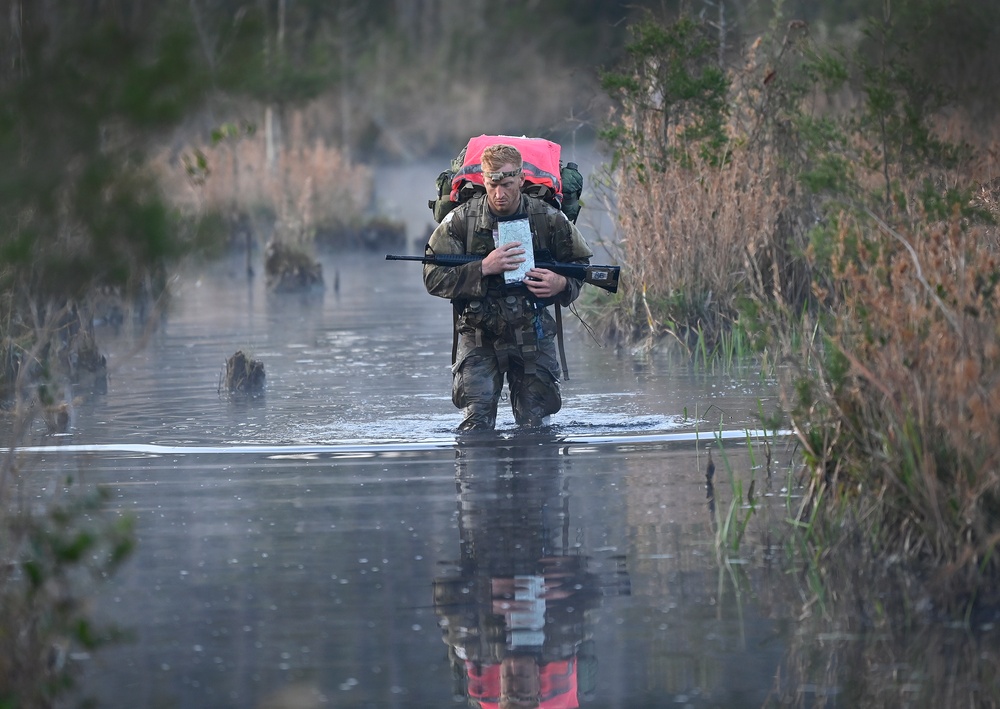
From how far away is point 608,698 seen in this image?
15.8 feet

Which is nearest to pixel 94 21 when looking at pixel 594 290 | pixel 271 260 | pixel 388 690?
pixel 388 690

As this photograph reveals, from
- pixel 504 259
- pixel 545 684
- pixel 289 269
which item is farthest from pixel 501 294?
pixel 289 269

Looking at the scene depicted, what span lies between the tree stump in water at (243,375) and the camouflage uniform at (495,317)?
259cm

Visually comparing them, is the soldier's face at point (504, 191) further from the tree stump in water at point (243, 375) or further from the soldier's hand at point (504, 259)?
the tree stump in water at point (243, 375)

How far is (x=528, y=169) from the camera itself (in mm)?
9414

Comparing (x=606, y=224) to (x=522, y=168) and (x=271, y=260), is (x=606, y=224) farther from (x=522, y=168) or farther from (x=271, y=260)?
(x=522, y=168)

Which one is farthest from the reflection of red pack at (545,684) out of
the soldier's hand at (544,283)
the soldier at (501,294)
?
the soldier's hand at (544,283)

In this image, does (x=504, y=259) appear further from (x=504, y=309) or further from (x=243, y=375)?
(x=243, y=375)

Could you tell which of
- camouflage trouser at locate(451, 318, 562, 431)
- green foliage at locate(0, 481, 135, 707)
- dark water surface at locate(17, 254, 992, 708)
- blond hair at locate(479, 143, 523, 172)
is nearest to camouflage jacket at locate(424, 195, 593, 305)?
camouflage trouser at locate(451, 318, 562, 431)

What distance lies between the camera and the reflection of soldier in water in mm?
5008

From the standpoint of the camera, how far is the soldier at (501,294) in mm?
9016

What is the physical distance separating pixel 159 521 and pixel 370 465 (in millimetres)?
1541

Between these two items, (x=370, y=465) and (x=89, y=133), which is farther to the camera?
(x=370, y=465)

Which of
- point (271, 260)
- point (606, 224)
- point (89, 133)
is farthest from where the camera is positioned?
point (606, 224)
